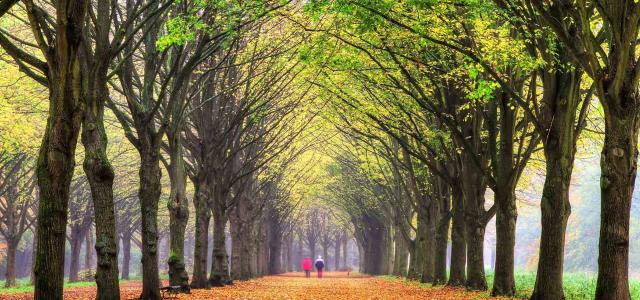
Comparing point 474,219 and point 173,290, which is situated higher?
point 474,219

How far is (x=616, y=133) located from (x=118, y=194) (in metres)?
39.0

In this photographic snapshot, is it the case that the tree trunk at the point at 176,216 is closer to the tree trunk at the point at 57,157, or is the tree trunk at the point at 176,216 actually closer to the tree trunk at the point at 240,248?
the tree trunk at the point at 57,157

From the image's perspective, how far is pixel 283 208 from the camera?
5328 centimetres

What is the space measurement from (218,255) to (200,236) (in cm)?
379

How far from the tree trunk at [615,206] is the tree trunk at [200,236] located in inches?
571

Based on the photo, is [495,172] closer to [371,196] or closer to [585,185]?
[371,196]

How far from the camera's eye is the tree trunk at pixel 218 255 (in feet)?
85.3

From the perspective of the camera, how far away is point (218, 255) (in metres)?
26.5

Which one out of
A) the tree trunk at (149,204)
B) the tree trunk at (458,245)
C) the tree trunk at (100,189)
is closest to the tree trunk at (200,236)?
the tree trunk at (149,204)

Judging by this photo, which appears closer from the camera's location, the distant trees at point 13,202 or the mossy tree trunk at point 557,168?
the mossy tree trunk at point 557,168

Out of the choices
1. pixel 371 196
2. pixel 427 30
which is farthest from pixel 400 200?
pixel 427 30

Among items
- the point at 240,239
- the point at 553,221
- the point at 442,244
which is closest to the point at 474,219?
the point at 442,244

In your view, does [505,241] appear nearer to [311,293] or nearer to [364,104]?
[311,293]

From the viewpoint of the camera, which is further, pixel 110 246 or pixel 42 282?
pixel 110 246
